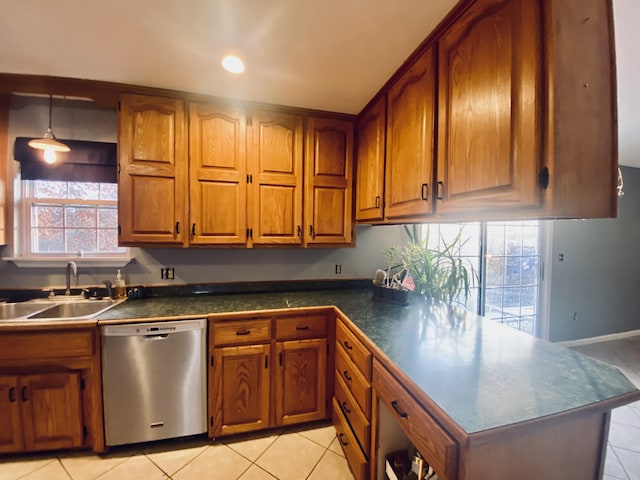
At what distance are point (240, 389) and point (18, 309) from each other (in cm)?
171

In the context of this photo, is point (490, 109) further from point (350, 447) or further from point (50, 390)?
point (50, 390)

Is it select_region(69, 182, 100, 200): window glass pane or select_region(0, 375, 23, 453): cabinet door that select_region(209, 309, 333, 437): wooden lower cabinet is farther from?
select_region(69, 182, 100, 200): window glass pane

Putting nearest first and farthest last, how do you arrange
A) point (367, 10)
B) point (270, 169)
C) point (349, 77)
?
1. point (367, 10)
2. point (349, 77)
3. point (270, 169)

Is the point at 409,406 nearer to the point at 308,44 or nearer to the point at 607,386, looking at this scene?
the point at 607,386

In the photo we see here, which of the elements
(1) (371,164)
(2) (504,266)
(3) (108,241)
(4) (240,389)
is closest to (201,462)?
(4) (240,389)

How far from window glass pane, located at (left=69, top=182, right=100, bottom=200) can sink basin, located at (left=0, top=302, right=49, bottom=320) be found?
2.83 ft

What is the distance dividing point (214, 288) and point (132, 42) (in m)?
1.72

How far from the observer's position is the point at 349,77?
173 centimetres

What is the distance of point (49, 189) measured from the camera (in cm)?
212

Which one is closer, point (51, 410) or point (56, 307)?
point (51, 410)

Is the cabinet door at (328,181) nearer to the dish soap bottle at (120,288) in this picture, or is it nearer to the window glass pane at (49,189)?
the dish soap bottle at (120,288)

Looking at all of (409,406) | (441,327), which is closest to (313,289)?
(441,327)

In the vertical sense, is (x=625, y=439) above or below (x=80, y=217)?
below

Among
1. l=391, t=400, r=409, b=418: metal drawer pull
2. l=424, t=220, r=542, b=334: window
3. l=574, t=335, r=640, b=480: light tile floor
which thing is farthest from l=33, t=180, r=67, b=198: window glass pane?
l=574, t=335, r=640, b=480: light tile floor
